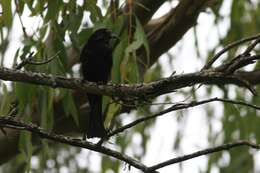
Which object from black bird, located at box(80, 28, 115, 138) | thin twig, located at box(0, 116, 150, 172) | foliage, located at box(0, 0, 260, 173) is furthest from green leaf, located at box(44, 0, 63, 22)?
thin twig, located at box(0, 116, 150, 172)

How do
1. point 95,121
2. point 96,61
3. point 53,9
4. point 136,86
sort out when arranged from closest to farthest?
1. point 136,86
2. point 53,9
3. point 95,121
4. point 96,61

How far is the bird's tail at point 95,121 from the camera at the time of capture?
→ 11.5 feet

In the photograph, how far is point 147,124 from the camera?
548 cm

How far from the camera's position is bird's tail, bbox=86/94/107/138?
3506 mm

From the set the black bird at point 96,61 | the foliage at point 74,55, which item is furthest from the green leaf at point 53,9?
the black bird at point 96,61

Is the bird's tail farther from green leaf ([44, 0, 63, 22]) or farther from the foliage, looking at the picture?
green leaf ([44, 0, 63, 22])

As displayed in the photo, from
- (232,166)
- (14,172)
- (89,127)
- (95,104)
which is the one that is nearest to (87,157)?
(14,172)

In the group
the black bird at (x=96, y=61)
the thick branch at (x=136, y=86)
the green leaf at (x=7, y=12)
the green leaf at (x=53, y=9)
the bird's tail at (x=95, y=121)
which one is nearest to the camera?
the thick branch at (x=136, y=86)

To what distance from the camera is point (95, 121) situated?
3666 millimetres

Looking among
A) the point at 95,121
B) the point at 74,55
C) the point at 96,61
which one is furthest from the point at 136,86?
the point at 74,55

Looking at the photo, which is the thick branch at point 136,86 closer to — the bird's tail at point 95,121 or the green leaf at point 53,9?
the bird's tail at point 95,121

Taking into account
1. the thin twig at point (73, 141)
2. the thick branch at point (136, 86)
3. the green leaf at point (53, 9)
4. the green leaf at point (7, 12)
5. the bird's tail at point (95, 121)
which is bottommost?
the thin twig at point (73, 141)

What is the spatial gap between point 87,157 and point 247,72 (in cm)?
194

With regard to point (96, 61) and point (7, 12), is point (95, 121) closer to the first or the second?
point (96, 61)
